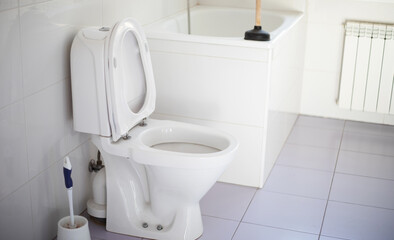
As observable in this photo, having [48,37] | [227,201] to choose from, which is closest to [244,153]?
[227,201]

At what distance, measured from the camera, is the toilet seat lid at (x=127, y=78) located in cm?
Answer: 222

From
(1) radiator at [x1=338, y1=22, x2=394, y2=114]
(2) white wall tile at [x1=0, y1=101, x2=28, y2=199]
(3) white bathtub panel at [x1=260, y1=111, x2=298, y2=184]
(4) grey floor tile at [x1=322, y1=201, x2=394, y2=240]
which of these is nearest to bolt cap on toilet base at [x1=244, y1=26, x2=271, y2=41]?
(3) white bathtub panel at [x1=260, y1=111, x2=298, y2=184]

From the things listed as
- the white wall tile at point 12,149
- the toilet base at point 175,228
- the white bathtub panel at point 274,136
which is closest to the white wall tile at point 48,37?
the white wall tile at point 12,149

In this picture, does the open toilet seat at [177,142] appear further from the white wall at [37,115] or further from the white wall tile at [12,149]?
the white wall tile at [12,149]

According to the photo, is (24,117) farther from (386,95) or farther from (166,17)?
(386,95)

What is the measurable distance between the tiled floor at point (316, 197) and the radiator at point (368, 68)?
22 centimetres

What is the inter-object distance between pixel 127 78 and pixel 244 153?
0.79m

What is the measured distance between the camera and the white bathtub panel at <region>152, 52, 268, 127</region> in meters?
2.71

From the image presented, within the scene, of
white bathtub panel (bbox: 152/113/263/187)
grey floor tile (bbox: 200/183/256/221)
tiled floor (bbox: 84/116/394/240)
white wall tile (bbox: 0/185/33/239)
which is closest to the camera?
white wall tile (bbox: 0/185/33/239)

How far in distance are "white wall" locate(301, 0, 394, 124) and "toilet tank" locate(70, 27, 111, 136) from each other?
5.83ft

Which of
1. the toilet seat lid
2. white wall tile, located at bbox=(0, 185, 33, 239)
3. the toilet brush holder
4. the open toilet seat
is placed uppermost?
the toilet seat lid

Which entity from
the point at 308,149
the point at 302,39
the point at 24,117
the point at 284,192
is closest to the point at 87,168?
the point at 24,117

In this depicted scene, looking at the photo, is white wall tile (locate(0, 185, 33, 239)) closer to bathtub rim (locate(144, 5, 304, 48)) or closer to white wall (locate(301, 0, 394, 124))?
bathtub rim (locate(144, 5, 304, 48))

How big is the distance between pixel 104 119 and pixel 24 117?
330mm
